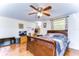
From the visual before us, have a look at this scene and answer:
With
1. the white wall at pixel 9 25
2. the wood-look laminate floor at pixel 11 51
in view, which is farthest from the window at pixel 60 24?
the wood-look laminate floor at pixel 11 51

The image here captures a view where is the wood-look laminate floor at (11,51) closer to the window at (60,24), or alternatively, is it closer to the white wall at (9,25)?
the white wall at (9,25)

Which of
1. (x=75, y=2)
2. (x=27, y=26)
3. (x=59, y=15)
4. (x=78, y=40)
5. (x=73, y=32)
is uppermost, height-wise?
(x=75, y=2)

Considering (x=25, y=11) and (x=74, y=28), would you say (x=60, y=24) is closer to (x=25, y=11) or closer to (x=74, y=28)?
(x=74, y=28)

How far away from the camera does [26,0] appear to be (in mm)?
1167

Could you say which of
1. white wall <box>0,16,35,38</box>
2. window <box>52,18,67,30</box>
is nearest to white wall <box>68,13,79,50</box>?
window <box>52,18,67,30</box>

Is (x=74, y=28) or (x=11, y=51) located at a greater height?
(x=74, y=28)

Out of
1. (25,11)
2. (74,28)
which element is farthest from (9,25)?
(74,28)

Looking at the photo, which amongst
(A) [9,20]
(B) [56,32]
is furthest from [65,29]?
(A) [9,20]

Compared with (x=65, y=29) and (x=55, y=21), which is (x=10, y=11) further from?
(x=65, y=29)

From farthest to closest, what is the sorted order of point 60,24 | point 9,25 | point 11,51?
point 11,51 < point 9,25 < point 60,24

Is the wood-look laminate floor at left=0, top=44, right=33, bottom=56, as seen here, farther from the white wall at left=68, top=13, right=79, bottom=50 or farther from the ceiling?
the white wall at left=68, top=13, right=79, bottom=50

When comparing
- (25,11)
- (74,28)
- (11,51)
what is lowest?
(11,51)

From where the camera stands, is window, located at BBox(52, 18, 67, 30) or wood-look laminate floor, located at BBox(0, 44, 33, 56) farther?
wood-look laminate floor, located at BBox(0, 44, 33, 56)

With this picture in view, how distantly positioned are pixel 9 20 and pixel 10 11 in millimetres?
145
